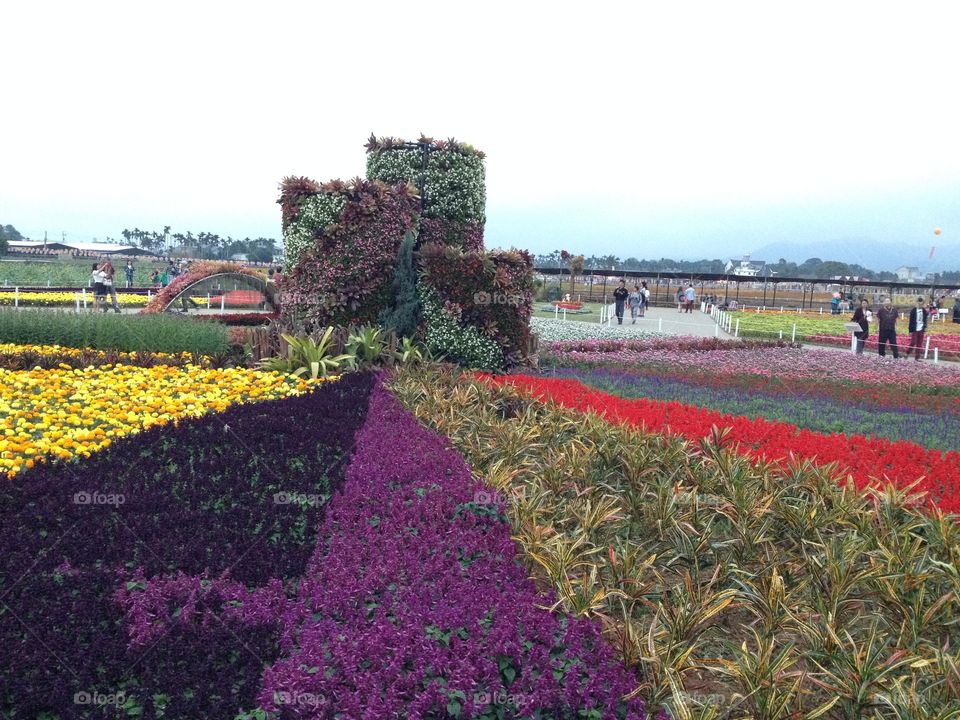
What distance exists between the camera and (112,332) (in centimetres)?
1227

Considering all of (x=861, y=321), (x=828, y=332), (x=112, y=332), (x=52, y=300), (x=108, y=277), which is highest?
(x=108, y=277)

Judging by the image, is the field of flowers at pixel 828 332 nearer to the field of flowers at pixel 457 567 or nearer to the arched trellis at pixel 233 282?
the arched trellis at pixel 233 282

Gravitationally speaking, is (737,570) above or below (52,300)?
below

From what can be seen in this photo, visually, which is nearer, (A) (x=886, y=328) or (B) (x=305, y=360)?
(B) (x=305, y=360)

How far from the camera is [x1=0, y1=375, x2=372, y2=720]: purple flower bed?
9.86ft
